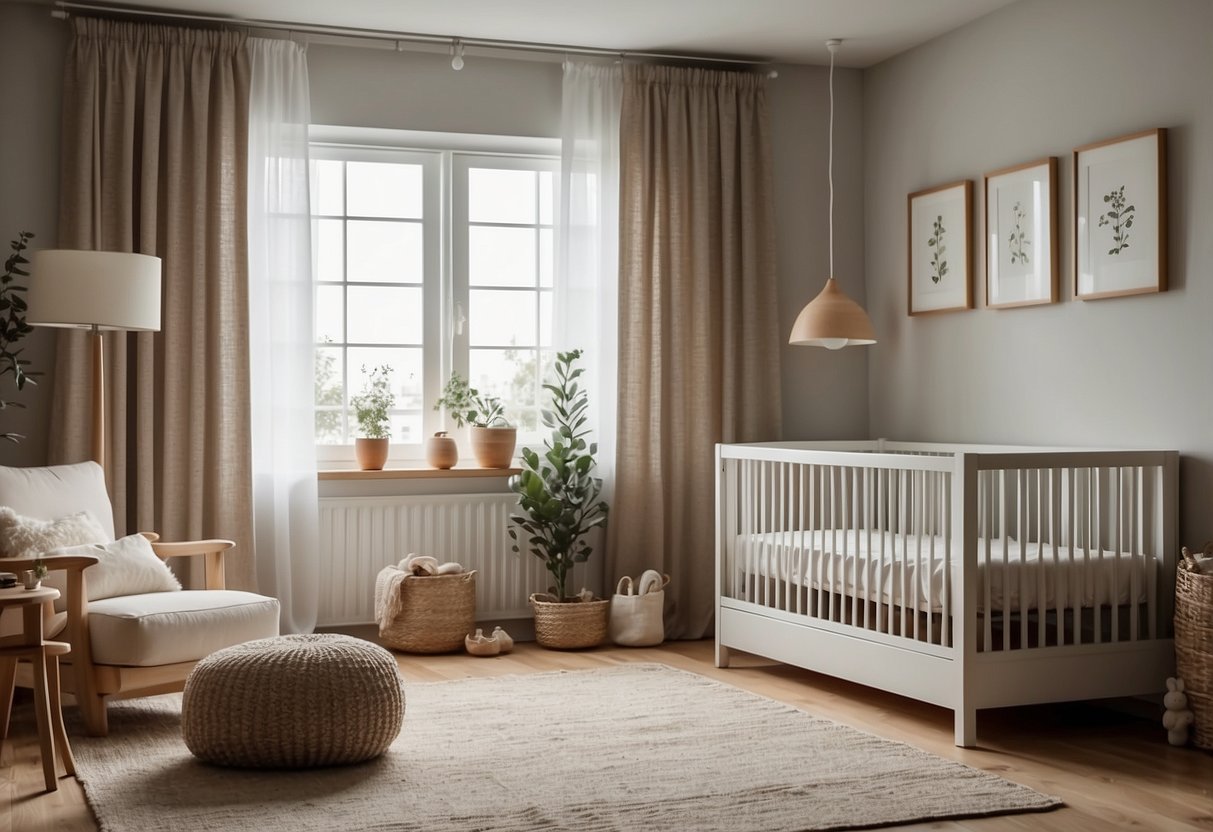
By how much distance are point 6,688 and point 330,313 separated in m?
1.99

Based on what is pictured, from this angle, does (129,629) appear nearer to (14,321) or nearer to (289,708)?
(289,708)

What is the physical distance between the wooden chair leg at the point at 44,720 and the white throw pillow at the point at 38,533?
0.64 meters

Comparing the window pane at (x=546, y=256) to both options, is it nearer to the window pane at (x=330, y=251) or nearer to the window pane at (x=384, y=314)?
the window pane at (x=384, y=314)

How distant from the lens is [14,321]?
13.3ft

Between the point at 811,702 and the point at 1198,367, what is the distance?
1485 millimetres

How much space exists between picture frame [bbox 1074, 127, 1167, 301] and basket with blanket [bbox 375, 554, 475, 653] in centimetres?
238

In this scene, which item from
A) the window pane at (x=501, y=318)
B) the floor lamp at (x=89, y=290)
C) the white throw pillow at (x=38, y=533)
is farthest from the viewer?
the window pane at (x=501, y=318)

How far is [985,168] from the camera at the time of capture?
4465mm

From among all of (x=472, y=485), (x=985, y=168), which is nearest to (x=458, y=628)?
(x=472, y=485)

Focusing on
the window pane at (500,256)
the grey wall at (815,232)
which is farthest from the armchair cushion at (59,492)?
the grey wall at (815,232)

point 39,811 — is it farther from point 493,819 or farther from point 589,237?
point 589,237

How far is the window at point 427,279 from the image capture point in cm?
488

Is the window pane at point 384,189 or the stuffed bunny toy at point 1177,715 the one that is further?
the window pane at point 384,189

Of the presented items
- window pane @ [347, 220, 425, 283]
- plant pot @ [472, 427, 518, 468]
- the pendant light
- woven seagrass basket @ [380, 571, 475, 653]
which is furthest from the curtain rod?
woven seagrass basket @ [380, 571, 475, 653]
